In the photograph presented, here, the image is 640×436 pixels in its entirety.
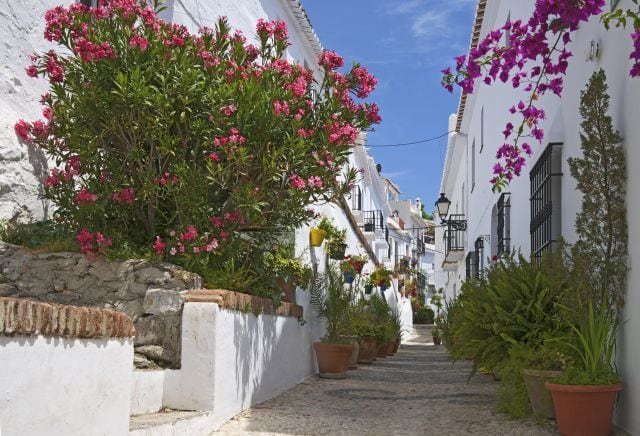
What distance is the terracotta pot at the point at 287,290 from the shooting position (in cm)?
834

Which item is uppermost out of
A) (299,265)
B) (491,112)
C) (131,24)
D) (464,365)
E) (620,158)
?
(491,112)

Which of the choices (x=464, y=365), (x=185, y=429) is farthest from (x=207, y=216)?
(x=464, y=365)

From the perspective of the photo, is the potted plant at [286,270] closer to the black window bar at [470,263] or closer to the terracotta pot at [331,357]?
the terracotta pot at [331,357]

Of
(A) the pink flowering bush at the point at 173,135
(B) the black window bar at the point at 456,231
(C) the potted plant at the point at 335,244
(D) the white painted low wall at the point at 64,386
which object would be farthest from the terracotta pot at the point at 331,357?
(B) the black window bar at the point at 456,231

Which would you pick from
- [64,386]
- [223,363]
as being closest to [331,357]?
[223,363]

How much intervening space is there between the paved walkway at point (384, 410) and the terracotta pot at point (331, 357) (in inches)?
7.2

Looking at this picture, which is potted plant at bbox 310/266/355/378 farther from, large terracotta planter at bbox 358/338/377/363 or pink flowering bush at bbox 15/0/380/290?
pink flowering bush at bbox 15/0/380/290

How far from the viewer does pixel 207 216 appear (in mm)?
6668

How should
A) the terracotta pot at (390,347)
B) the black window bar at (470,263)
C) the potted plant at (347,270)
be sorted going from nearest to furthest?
the potted plant at (347,270) < the terracotta pot at (390,347) < the black window bar at (470,263)

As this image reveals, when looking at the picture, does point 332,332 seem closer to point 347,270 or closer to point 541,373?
point 347,270

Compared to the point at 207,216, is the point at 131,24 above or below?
above

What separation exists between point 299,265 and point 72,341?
194 inches

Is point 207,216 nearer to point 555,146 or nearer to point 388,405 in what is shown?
point 388,405

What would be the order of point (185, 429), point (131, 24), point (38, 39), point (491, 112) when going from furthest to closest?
point (491, 112) < point (38, 39) < point (131, 24) < point (185, 429)
